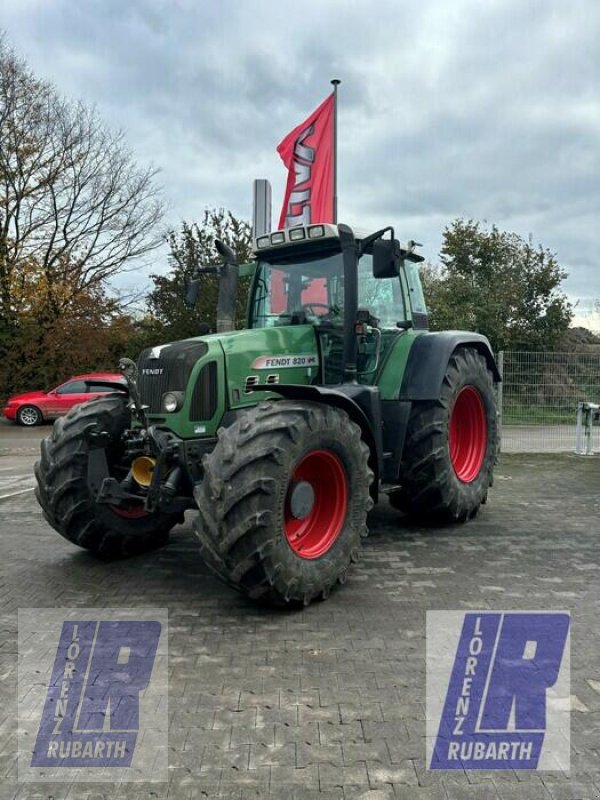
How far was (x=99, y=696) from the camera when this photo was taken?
10.1 feet

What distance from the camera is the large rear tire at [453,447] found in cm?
575

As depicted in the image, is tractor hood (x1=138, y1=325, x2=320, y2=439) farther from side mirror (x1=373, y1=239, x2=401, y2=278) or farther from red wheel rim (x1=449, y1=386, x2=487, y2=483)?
red wheel rim (x1=449, y1=386, x2=487, y2=483)

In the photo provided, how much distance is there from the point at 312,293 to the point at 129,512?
2.29 m

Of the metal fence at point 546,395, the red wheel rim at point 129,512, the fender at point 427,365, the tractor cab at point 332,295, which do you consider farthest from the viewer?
the metal fence at point 546,395

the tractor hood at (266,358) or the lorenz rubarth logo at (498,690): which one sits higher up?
the tractor hood at (266,358)

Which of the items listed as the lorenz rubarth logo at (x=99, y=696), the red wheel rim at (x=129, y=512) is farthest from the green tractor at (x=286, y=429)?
the lorenz rubarth logo at (x=99, y=696)

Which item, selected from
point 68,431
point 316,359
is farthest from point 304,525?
point 68,431

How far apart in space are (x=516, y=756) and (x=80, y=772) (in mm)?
1660

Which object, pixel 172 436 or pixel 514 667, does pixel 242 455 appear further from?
pixel 514 667

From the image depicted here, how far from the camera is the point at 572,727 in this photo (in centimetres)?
279

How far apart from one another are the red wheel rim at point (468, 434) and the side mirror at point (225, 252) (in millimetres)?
2565

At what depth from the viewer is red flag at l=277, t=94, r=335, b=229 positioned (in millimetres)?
13070

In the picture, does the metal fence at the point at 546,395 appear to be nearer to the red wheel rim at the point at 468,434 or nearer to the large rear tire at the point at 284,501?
the red wheel rim at the point at 468,434

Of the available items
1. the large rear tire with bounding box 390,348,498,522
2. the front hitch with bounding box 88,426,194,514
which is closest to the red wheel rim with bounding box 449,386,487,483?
the large rear tire with bounding box 390,348,498,522
